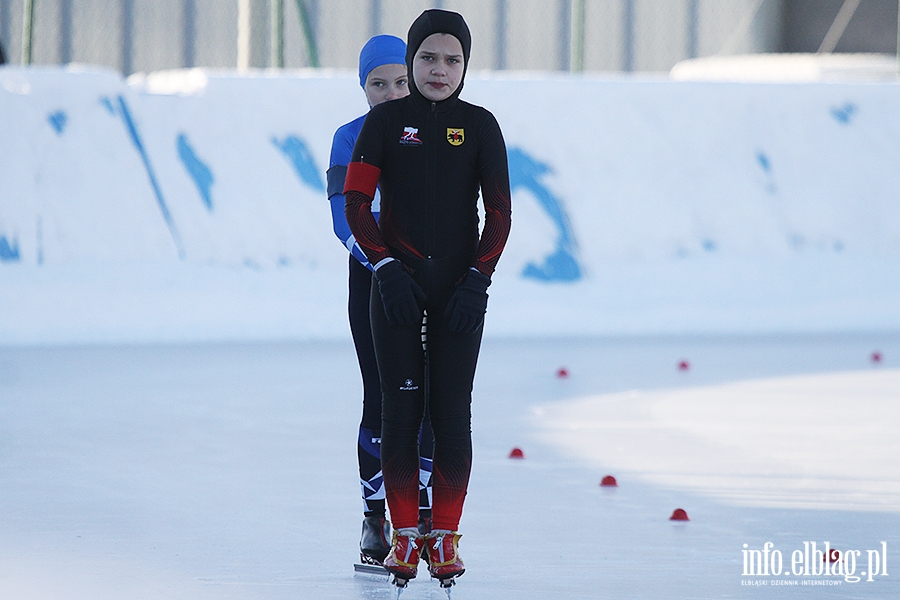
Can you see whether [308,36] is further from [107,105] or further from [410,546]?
[410,546]

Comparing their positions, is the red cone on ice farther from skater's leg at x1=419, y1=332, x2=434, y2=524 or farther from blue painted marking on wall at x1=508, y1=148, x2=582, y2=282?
blue painted marking on wall at x1=508, y1=148, x2=582, y2=282

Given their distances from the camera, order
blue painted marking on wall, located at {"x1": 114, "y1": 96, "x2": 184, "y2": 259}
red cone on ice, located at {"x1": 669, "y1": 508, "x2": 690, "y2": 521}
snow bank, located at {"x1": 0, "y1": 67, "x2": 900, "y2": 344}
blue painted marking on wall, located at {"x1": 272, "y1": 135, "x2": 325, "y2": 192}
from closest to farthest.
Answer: red cone on ice, located at {"x1": 669, "y1": 508, "x2": 690, "y2": 521}, snow bank, located at {"x1": 0, "y1": 67, "x2": 900, "y2": 344}, blue painted marking on wall, located at {"x1": 114, "y1": 96, "x2": 184, "y2": 259}, blue painted marking on wall, located at {"x1": 272, "y1": 135, "x2": 325, "y2": 192}

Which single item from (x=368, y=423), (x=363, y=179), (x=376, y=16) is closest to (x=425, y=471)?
(x=368, y=423)

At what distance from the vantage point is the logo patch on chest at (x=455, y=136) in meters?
2.74

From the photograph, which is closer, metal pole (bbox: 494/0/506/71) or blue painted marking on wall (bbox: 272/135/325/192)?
blue painted marking on wall (bbox: 272/135/325/192)

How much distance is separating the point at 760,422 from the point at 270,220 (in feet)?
13.2

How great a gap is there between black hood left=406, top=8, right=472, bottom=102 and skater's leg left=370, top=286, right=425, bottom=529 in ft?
1.74

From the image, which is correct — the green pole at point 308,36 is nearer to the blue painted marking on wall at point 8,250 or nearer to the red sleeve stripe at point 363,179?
the blue painted marking on wall at point 8,250

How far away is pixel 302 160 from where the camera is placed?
817 centimetres

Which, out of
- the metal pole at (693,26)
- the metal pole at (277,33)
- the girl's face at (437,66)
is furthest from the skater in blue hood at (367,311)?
the metal pole at (693,26)

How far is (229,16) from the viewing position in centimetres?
1324

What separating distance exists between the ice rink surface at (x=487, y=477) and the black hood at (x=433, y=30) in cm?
122

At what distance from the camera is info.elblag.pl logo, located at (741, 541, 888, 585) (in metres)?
2.81

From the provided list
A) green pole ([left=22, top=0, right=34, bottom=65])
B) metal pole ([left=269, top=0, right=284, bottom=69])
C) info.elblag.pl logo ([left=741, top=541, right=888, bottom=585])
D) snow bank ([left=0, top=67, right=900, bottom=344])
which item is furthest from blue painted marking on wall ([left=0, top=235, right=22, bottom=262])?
info.elblag.pl logo ([left=741, top=541, right=888, bottom=585])
